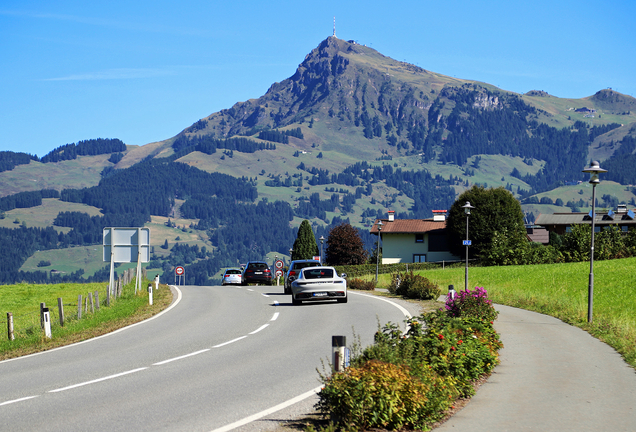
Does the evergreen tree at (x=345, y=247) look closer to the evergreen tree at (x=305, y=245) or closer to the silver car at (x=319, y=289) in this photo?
the evergreen tree at (x=305, y=245)

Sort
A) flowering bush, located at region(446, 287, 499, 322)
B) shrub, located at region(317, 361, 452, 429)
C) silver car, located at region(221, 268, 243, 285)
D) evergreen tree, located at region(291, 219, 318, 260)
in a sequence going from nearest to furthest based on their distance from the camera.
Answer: shrub, located at region(317, 361, 452, 429), flowering bush, located at region(446, 287, 499, 322), silver car, located at region(221, 268, 243, 285), evergreen tree, located at region(291, 219, 318, 260)

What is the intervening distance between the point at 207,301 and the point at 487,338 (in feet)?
63.2

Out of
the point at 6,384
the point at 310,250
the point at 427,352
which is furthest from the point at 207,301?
the point at 310,250

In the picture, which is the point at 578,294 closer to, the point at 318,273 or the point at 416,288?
the point at 416,288

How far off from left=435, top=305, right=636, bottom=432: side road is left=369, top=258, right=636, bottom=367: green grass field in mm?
872

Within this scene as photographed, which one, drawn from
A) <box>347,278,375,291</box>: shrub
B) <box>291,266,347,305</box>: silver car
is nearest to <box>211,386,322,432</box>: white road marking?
<box>291,266,347,305</box>: silver car

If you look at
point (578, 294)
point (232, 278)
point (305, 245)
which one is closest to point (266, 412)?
point (578, 294)

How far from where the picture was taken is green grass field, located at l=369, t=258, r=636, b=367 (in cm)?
1753

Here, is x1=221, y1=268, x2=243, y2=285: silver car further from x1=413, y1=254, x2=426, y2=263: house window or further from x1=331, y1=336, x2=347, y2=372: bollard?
x1=331, y1=336, x2=347, y2=372: bollard

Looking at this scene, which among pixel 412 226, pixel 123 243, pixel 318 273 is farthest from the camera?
pixel 412 226

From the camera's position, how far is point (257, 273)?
49.8 meters

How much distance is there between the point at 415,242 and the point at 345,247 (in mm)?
15405

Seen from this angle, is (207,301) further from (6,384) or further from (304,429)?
(304,429)

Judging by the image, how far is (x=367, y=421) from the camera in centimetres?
761
